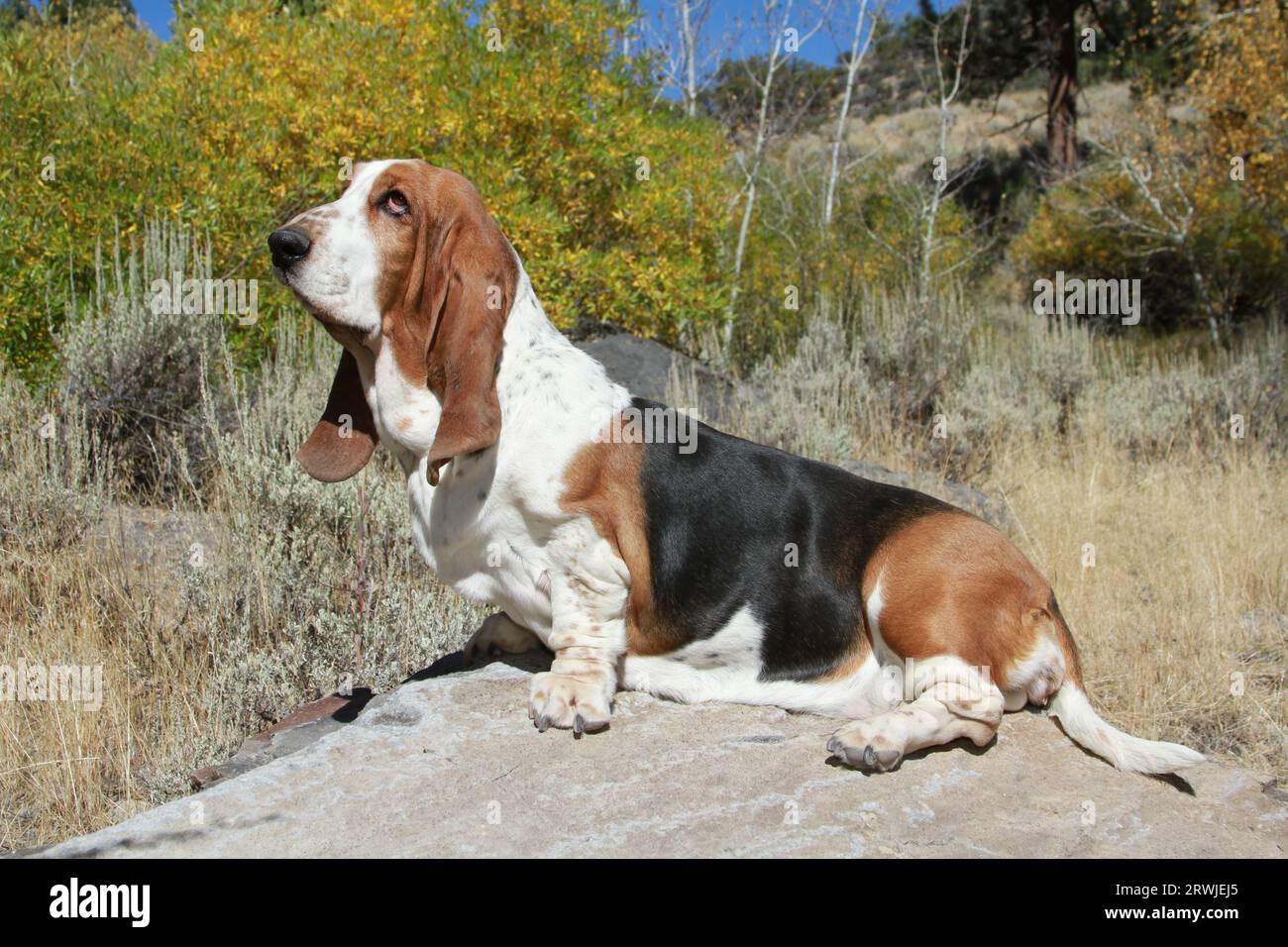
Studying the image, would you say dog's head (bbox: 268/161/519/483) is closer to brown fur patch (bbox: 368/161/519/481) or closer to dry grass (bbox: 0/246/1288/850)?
brown fur patch (bbox: 368/161/519/481)

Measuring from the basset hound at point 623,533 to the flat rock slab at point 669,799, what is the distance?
0.12 m

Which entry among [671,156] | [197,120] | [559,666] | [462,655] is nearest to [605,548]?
[559,666]

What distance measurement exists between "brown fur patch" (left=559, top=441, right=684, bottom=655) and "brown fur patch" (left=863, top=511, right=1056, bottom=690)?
0.68m

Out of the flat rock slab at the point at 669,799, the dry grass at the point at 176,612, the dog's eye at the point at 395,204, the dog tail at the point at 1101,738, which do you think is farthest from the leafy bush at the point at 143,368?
the dog tail at the point at 1101,738

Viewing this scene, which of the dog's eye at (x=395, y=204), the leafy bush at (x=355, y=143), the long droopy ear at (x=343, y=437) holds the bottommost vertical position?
the long droopy ear at (x=343, y=437)

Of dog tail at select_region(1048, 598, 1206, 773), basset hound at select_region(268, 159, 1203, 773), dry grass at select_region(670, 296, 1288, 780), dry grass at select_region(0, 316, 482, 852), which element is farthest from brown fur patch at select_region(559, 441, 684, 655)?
dry grass at select_region(670, 296, 1288, 780)

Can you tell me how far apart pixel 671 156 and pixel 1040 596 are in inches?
277

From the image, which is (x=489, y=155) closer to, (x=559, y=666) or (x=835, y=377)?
(x=835, y=377)

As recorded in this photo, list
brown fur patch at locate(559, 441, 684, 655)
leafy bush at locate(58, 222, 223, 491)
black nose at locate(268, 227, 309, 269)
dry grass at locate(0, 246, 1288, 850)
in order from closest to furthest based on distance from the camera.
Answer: black nose at locate(268, 227, 309, 269)
brown fur patch at locate(559, 441, 684, 655)
dry grass at locate(0, 246, 1288, 850)
leafy bush at locate(58, 222, 223, 491)

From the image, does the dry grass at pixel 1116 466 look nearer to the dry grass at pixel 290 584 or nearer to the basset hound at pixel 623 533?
the dry grass at pixel 290 584

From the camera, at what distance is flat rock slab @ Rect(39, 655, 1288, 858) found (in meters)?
2.60

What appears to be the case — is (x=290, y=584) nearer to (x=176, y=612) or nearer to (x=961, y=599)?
(x=176, y=612)

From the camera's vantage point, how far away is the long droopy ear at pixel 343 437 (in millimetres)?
3623

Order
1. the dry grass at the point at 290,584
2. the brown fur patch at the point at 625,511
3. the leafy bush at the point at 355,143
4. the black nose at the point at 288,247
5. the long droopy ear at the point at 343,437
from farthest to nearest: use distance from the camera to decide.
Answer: the leafy bush at the point at 355,143 < the dry grass at the point at 290,584 < the long droopy ear at the point at 343,437 < the brown fur patch at the point at 625,511 < the black nose at the point at 288,247
